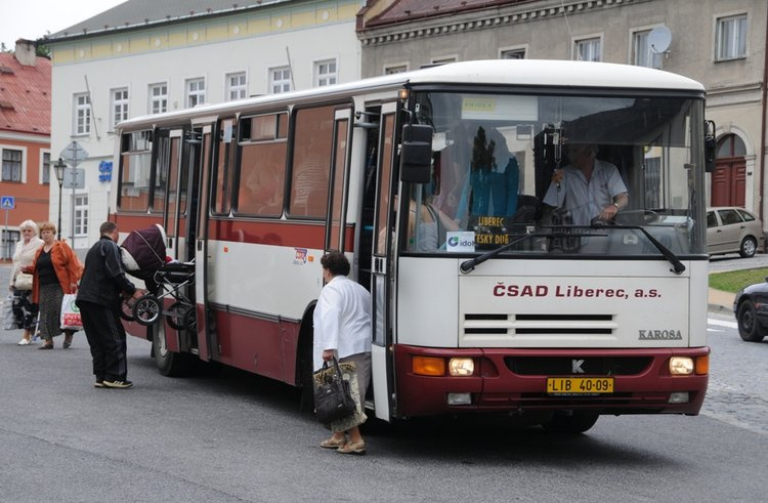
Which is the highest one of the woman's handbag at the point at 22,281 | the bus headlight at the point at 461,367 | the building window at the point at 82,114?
the building window at the point at 82,114

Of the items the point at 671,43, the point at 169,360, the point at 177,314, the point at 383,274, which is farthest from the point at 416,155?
the point at 671,43

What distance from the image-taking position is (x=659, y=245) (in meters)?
10.9

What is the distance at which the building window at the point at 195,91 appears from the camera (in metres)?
58.9

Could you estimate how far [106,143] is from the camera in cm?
6138

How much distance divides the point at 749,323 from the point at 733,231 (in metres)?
18.9

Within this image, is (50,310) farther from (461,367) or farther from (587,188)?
(587,188)

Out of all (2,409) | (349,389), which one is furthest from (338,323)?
(2,409)

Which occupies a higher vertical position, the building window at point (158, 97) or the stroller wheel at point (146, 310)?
the building window at point (158, 97)

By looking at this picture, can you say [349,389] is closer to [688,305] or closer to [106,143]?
[688,305]

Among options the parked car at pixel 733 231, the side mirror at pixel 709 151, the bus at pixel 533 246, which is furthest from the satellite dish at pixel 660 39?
the bus at pixel 533 246

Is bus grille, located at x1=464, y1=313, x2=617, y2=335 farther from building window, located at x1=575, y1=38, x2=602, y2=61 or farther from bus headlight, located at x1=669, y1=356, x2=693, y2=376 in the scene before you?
building window, located at x1=575, y1=38, x2=602, y2=61

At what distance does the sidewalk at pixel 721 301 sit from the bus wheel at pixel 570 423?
1823cm

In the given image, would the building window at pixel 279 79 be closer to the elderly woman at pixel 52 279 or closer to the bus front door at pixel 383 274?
the elderly woman at pixel 52 279

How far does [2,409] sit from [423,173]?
4845 mm
